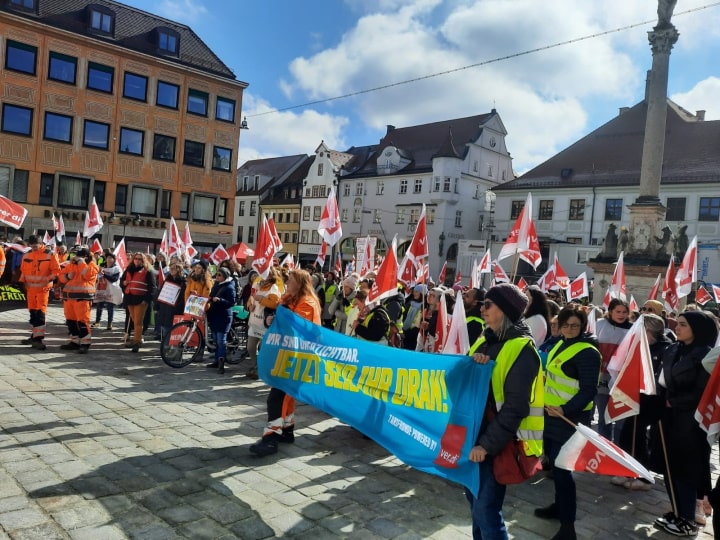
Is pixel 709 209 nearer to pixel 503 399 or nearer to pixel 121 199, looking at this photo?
pixel 121 199

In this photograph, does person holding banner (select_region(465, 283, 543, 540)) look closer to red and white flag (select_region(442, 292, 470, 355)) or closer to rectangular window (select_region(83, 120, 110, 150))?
red and white flag (select_region(442, 292, 470, 355))

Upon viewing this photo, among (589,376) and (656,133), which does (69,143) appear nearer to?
(656,133)

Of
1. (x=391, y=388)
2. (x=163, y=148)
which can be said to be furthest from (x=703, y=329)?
(x=163, y=148)

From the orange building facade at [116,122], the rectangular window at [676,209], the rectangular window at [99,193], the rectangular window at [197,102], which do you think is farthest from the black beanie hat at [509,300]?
the rectangular window at [676,209]

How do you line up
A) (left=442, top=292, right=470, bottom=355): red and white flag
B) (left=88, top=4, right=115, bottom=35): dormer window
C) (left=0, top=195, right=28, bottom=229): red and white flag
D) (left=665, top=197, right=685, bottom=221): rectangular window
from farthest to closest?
(left=665, top=197, right=685, bottom=221): rectangular window
(left=88, top=4, right=115, bottom=35): dormer window
(left=0, top=195, right=28, bottom=229): red and white flag
(left=442, top=292, right=470, bottom=355): red and white flag

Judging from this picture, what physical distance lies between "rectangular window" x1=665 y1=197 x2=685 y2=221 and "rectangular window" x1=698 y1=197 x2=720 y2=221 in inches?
45.2

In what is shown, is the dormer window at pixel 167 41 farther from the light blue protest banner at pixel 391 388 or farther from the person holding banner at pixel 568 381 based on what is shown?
the person holding banner at pixel 568 381

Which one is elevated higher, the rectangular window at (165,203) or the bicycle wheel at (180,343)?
the rectangular window at (165,203)

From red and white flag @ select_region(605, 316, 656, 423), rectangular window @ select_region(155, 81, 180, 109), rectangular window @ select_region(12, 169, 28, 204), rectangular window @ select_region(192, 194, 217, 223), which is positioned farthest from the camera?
rectangular window @ select_region(192, 194, 217, 223)

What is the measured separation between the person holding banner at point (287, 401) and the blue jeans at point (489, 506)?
9.57 ft

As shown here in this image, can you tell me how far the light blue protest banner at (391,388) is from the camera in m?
3.95

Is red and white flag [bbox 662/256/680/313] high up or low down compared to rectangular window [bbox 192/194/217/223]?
down

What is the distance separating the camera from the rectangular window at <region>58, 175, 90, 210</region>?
35.6m

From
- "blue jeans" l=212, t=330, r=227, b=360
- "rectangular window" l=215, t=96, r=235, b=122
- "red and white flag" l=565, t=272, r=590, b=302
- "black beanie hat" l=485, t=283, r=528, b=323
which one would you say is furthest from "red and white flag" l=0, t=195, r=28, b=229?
"rectangular window" l=215, t=96, r=235, b=122
